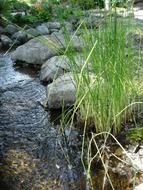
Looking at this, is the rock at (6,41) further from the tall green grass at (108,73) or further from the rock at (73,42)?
the tall green grass at (108,73)

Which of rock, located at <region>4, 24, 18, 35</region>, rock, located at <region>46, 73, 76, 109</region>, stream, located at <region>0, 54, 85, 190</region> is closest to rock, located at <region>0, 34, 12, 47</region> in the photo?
rock, located at <region>4, 24, 18, 35</region>

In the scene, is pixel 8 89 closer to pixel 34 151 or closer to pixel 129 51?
pixel 34 151

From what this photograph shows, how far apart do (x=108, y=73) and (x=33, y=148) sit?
962 mm

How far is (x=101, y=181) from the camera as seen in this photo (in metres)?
2.79

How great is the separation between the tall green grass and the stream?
1.29ft

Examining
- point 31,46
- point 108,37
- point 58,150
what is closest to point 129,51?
point 108,37

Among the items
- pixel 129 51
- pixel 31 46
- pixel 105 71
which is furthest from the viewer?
pixel 31 46

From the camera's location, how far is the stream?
9.34 feet

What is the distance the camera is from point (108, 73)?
2988 millimetres

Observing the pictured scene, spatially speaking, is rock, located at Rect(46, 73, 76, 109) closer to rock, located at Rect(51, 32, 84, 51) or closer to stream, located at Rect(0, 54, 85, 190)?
stream, located at Rect(0, 54, 85, 190)

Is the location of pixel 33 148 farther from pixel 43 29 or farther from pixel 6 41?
pixel 43 29

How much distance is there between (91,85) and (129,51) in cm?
54

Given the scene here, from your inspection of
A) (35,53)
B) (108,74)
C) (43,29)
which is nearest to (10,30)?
(43,29)

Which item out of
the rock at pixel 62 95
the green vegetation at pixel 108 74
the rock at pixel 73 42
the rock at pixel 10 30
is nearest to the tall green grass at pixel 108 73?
the green vegetation at pixel 108 74
